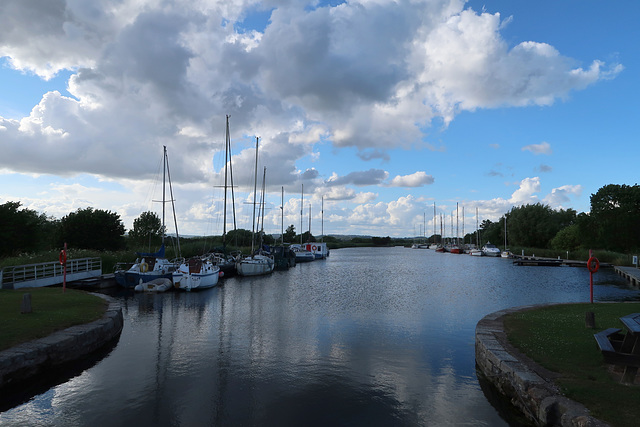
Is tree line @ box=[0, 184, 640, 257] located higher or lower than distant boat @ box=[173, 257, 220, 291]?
higher

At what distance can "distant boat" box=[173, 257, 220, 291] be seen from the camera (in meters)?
32.0

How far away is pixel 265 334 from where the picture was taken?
1691 cm

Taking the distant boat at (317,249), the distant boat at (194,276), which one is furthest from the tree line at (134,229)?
the distant boat at (317,249)

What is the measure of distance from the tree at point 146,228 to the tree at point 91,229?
33.5 ft

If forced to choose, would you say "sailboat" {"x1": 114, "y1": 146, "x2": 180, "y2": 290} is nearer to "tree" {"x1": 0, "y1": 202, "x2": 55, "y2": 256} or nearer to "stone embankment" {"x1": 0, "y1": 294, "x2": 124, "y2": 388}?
"tree" {"x1": 0, "y1": 202, "x2": 55, "y2": 256}

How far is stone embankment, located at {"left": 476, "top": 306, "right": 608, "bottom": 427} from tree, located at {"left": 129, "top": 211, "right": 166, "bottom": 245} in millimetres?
65696

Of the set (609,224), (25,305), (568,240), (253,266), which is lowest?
(253,266)

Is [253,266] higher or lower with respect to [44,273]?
lower

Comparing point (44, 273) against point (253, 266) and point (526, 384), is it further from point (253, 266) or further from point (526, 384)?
point (526, 384)

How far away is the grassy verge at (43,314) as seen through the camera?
1195cm

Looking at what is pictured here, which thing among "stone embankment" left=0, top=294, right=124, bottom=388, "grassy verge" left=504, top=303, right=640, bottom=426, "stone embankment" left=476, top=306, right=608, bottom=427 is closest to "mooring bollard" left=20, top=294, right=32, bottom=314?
"stone embankment" left=0, top=294, right=124, bottom=388

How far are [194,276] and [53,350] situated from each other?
69.6 feet

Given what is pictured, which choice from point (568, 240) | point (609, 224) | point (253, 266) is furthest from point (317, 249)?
point (609, 224)

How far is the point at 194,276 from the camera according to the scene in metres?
32.5
